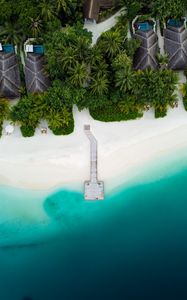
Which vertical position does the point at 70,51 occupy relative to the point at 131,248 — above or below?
above

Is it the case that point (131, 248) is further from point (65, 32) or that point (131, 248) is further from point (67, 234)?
point (65, 32)

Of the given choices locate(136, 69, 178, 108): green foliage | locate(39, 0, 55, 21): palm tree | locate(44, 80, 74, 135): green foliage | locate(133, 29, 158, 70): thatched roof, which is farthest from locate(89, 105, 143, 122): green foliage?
locate(39, 0, 55, 21): palm tree

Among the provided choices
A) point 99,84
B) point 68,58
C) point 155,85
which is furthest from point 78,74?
point 155,85

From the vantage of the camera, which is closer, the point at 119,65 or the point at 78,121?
the point at 119,65

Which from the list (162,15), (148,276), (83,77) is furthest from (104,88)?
(148,276)

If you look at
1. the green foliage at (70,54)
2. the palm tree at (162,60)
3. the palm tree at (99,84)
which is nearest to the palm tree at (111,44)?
the green foliage at (70,54)

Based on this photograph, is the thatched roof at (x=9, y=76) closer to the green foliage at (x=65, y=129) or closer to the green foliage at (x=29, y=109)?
the green foliage at (x=29, y=109)

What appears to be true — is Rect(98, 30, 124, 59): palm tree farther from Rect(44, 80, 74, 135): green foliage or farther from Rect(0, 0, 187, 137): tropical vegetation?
Rect(44, 80, 74, 135): green foliage
